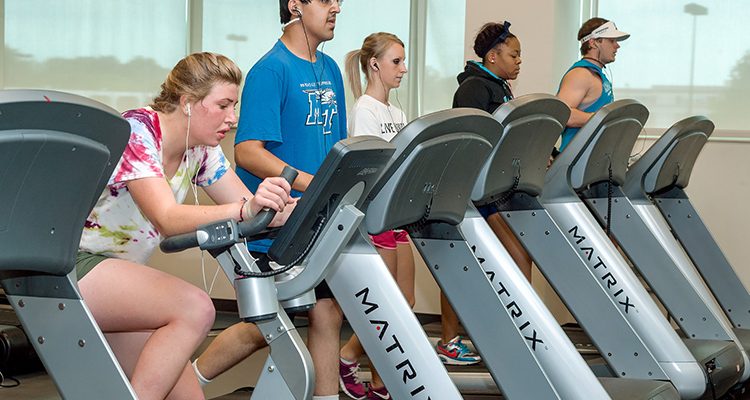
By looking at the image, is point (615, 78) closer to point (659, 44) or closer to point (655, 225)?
point (659, 44)

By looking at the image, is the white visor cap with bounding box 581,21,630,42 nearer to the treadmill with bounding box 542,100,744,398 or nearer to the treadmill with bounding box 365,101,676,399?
the treadmill with bounding box 542,100,744,398

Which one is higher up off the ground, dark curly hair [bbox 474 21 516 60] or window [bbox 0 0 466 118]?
dark curly hair [bbox 474 21 516 60]

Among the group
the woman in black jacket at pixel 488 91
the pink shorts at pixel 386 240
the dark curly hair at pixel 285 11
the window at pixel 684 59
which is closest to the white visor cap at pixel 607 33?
the woman in black jacket at pixel 488 91

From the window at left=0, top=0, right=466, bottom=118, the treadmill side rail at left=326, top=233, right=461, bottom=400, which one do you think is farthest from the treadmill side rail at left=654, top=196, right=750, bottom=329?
the treadmill side rail at left=326, top=233, right=461, bottom=400

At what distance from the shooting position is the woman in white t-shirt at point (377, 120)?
160 inches

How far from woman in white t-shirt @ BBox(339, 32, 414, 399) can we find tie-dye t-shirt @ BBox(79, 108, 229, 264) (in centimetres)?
159

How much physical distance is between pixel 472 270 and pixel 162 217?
93cm

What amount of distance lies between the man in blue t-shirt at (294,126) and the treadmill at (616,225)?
890mm

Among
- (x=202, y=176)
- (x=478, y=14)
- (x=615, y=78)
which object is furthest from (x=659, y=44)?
(x=202, y=176)

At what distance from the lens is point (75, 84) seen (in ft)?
22.4

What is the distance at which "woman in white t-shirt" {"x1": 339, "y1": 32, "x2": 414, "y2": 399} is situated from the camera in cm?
407

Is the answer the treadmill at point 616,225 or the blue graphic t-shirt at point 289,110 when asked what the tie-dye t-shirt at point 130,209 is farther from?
the treadmill at point 616,225

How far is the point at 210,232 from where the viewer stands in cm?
216

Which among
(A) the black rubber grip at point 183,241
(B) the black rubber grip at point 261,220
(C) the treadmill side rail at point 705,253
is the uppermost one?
(B) the black rubber grip at point 261,220
